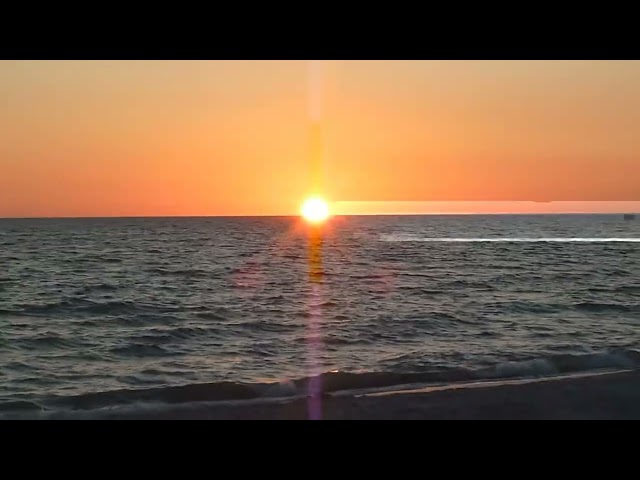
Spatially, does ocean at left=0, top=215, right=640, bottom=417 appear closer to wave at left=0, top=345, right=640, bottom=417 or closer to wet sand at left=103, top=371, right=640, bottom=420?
wave at left=0, top=345, right=640, bottom=417

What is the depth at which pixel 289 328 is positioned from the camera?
12.7 meters

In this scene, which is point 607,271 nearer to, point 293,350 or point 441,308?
point 441,308

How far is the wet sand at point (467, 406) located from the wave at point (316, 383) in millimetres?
547

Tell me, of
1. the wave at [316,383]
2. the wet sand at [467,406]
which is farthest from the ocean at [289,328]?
the wet sand at [467,406]

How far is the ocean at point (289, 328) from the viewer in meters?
7.98

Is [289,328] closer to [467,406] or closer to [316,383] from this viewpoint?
[316,383]

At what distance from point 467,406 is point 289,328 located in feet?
22.3

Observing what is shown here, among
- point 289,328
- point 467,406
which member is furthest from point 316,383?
point 289,328

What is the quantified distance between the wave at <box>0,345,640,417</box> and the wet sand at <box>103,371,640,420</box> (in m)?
0.55

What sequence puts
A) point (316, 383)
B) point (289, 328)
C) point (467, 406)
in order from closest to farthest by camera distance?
point (467, 406)
point (316, 383)
point (289, 328)

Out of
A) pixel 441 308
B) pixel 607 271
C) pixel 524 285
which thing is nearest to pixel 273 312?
pixel 441 308

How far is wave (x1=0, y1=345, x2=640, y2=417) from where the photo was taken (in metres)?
6.97
